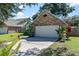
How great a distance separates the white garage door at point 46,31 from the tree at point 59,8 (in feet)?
1.11

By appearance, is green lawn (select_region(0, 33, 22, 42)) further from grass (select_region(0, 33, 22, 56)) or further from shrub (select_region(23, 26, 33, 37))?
shrub (select_region(23, 26, 33, 37))

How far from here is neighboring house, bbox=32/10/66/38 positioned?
5.50m

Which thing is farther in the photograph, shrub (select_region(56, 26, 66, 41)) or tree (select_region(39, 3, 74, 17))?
shrub (select_region(56, 26, 66, 41))

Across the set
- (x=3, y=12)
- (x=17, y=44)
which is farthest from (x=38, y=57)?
(x=3, y=12)

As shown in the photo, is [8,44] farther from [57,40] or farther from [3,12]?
[57,40]

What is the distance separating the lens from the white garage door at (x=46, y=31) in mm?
5586

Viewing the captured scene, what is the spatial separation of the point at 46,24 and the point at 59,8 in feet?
1.68

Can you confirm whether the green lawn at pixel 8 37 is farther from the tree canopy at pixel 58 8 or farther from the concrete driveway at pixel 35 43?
the tree canopy at pixel 58 8

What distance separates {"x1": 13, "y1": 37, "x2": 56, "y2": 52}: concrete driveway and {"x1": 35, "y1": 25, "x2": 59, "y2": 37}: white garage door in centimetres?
11

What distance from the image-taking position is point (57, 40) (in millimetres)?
5562

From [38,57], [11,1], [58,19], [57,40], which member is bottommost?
[38,57]

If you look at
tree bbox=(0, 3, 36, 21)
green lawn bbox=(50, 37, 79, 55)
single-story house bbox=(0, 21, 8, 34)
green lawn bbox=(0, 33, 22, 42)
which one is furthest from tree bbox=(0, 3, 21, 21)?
green lawn bbox=(50, 37, 79, 55)

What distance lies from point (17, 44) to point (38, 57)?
0.59 metres

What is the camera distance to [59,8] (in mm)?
5430
